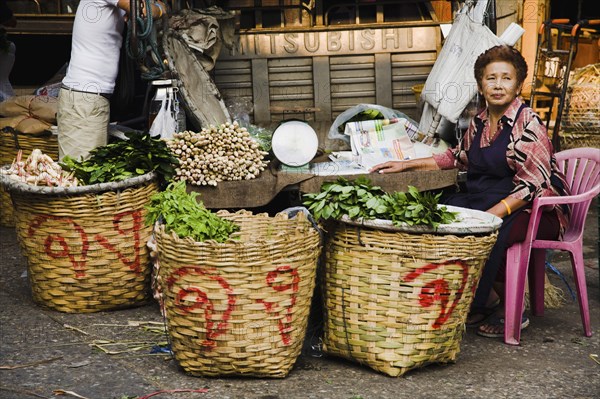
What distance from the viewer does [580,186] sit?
207 inches

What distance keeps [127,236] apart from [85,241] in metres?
0.24

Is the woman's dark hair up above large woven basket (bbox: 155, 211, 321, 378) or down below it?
above

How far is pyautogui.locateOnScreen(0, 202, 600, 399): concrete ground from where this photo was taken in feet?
13.1

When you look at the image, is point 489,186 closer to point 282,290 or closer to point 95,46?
point 282,290

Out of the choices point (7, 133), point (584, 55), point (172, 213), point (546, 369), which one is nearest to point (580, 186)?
point (546, 369)

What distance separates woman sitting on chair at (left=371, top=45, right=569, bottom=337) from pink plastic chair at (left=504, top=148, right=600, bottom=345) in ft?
0.22

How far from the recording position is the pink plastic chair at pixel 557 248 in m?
4.78

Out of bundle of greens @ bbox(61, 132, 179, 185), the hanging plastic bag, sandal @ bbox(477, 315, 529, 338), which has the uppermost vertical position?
the hanging plastic bag

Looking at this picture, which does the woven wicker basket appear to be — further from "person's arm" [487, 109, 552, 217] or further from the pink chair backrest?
"person's arm" [487, 109, 552, 217]

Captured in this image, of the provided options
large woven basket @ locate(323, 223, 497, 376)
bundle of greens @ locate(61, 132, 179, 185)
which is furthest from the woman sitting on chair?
bundle of greens @ locate(61, 132, 179, 185)

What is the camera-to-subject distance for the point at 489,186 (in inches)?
196

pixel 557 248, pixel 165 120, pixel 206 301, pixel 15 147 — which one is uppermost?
pixel 165 120

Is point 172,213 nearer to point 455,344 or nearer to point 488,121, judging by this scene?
point 455,344

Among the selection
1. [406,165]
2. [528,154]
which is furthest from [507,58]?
[406,165]
